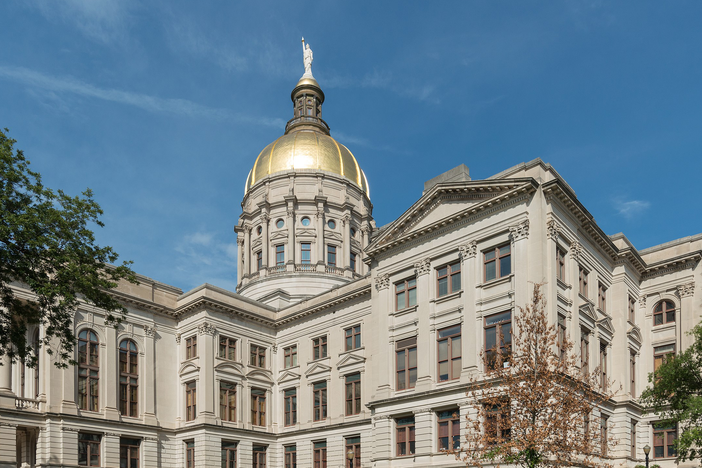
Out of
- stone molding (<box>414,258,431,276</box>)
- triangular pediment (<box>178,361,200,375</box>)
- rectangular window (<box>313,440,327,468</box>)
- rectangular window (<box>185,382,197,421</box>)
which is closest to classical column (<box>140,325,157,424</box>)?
triangular pediment (<box>178,361,200,375</box>)

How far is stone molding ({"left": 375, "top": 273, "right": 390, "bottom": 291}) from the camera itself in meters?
41.2

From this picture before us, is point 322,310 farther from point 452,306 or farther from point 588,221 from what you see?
point 588,221

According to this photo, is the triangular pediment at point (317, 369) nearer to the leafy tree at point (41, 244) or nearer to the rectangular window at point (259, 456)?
the rectangular window at point (259, 456)

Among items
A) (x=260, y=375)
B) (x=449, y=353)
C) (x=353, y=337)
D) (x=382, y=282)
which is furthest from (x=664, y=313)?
(x=260, y=375)

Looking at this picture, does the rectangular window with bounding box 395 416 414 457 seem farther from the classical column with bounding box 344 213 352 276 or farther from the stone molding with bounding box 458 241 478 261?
the classical column with bounding box 344 213 352 276

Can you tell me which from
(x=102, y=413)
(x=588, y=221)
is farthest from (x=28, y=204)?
(x=588, y=221)

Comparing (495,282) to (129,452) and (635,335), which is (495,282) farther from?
(129,452)

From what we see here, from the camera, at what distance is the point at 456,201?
38.1m

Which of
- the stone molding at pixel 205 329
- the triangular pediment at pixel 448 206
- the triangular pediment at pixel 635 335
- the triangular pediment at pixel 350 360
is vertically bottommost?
the triangular pediment at pixel 350 360

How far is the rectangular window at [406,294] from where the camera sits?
1565 inches

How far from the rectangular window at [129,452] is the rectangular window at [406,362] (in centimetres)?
1900

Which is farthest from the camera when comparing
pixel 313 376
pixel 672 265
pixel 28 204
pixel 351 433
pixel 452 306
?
pixel 313 376

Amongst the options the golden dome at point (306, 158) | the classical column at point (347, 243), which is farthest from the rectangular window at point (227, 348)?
the golden dome at point (306, 158)

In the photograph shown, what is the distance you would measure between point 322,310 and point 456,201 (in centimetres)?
1550
